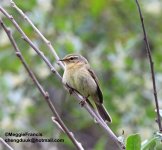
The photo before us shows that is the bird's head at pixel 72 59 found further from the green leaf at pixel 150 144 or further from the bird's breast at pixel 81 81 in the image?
the green leaf at pixel 150 144

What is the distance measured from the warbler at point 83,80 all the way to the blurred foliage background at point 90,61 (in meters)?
0.91

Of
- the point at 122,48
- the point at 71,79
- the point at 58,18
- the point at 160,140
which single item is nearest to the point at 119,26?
the point at 122,48

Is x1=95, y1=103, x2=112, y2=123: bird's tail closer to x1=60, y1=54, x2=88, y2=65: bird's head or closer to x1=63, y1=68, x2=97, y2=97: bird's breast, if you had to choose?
x1=63, y1=68, x2=97, y2=97: bird's breast

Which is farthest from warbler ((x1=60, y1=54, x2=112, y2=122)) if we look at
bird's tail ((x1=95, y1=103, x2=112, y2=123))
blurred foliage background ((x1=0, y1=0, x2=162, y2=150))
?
blurred foliage background ((x1=0, y1=0, x2=162, y2=150))

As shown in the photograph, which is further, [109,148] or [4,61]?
[109,148]

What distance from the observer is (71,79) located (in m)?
4.26

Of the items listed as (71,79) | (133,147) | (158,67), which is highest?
(158,67)

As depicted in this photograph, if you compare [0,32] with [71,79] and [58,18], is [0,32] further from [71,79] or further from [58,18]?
[71,79]

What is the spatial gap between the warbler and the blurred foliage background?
0.91 m

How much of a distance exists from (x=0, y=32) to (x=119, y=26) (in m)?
1.72

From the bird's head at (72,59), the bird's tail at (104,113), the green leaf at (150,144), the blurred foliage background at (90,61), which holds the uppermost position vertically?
the blurred foliage background at (90,61)

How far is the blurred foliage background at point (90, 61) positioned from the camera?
572 cm

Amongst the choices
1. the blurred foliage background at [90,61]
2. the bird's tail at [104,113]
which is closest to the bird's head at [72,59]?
the bird's tail at [104,113]

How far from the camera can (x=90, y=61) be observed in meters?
6.52
